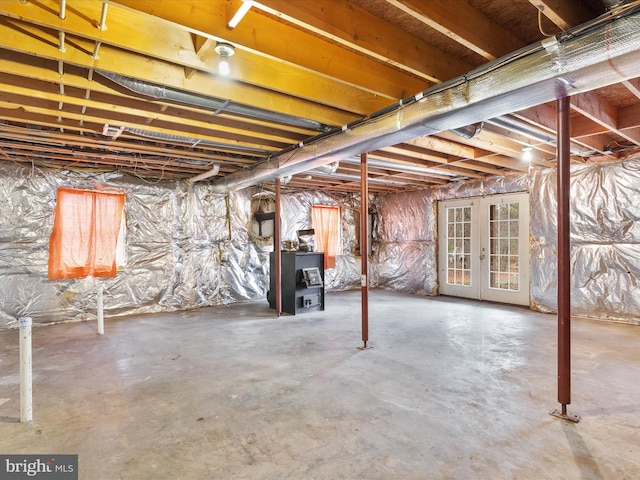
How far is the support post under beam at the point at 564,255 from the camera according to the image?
7.01 ft

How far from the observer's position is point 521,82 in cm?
192

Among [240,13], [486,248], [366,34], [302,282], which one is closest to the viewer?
[240,13]

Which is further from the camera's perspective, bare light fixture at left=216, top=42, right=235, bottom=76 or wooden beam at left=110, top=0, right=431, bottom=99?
bare light fixture at left=216, top=42, right=235, bottom=76

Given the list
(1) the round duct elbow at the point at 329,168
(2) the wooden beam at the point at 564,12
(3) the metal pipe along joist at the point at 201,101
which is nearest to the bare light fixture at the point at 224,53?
(3) the metal pipe along joist at the point at 201,101

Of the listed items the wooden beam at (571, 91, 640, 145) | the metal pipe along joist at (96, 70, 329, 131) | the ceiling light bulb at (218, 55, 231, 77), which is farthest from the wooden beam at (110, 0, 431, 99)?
the wooden beam at (571, 91, 640, 145)

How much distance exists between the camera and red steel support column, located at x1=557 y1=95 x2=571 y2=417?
2137 mm

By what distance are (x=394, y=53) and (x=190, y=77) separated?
1.39 m

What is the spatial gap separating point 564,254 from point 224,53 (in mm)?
2399

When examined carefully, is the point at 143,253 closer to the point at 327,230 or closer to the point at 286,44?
the point at 327,230

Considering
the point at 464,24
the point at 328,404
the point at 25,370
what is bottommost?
the point at 328,404

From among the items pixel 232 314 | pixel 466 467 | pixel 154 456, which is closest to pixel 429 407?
pixel 466 467

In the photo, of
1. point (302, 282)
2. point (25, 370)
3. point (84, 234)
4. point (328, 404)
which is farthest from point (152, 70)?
point (84, 234)

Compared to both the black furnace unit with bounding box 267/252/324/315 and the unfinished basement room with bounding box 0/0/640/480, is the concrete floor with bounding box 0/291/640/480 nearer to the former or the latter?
the unfinished basement room with bounding box 0/0/640/480

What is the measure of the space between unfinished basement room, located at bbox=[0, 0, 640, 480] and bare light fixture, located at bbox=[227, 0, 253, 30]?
19 millimetres
